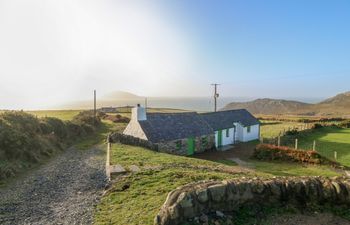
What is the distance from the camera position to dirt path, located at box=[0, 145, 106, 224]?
35.8 ft

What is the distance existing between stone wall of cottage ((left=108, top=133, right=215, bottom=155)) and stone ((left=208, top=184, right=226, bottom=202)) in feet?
60.2

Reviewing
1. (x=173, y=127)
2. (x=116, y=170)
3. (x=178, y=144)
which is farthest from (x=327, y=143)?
(x=116, y=170)

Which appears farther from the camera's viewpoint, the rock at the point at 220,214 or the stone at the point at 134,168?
the stone at the point at 134,168

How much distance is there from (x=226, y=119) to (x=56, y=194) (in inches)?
1219

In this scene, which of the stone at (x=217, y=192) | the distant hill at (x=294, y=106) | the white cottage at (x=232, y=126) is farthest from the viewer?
the distant hill at (x=294, y=106)

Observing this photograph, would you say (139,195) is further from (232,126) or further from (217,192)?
(232,126)

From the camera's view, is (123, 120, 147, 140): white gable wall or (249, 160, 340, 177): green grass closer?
(249, 160, 340, 177): green grass

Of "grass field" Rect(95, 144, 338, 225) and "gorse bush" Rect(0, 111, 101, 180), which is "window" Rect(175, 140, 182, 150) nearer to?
"gorse bush" Rect(0, 111, 101, 180)

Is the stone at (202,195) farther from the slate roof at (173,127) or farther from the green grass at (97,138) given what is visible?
the slate roof at (173,127)

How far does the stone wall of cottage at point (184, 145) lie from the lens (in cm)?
3106

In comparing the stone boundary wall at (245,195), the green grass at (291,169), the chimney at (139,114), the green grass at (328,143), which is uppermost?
the chimney at (139,114)

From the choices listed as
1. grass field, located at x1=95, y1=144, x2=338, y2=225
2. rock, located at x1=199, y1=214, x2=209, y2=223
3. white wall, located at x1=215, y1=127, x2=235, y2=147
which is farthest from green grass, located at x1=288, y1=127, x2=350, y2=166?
rock, located at x1=199, y1=214, x2=209, y2=223

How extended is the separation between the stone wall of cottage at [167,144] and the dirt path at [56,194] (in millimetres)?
6223

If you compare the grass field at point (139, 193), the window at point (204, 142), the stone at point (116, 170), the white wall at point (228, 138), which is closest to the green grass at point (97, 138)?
the window at point (204, 142)
